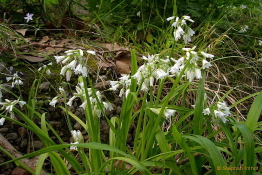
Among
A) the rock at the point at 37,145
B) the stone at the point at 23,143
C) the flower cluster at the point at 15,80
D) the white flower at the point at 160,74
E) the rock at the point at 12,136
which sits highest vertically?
the white flower at the point at 160,74

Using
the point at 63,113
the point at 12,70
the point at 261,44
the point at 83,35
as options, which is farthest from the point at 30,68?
the point at 261,44

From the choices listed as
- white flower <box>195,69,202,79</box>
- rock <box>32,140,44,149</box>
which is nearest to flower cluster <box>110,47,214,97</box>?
white flower <box>195,69,202,79</box>

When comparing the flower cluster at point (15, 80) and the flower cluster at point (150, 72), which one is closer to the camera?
the flower cluster at point (150, 72)

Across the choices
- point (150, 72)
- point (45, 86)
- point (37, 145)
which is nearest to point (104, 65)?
point (45, 86)

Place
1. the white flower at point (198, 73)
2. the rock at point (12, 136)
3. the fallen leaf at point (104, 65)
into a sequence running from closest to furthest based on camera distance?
the white flower at point (198, 73)
the rock at point (12, 136)
the fallen leaf at point (104, 65)

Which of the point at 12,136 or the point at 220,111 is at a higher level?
the point at 220,111

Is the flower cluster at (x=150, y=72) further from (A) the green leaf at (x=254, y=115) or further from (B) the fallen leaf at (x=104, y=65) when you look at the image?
(B) the fallen leaf at (x=104, y=65)

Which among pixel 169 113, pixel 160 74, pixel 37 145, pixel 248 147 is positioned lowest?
pixel 37 145

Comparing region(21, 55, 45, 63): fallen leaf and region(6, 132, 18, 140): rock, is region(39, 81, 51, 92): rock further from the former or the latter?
region(6, 132, 18, 140): rock

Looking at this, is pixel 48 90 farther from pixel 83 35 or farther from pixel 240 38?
pixel 240 38

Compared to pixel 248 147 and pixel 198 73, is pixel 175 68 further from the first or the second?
pixel 248 147

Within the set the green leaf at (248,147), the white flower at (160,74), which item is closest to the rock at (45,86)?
the white flower at (160,74)
